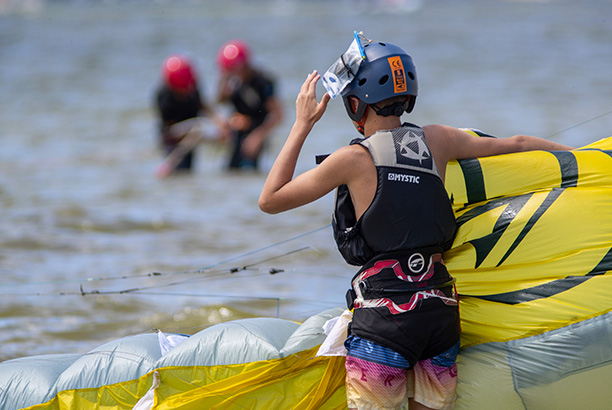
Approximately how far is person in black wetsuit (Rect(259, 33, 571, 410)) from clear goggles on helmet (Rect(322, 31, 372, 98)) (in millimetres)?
15

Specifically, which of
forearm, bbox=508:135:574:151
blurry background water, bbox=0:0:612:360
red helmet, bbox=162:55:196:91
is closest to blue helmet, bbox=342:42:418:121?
forearm, bbox=508:135:574:151

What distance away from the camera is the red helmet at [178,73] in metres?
10.2

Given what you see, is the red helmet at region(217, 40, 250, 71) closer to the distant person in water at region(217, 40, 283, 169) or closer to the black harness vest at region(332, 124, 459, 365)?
the distant person in water at region(217, 40, 283, 169)

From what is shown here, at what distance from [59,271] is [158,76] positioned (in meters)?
16.3

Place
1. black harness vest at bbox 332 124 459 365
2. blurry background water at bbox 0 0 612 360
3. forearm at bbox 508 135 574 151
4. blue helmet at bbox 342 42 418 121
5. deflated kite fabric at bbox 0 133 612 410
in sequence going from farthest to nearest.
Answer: blurry background water at bbox 0 0 612 360 < forearm at bbox 508 135 574 151 < deflated kite fabric at bbox 0 133 612 410 < blue helmet at bbox 342 42 418 121 < black harness vest at bbox 332 124 459 365

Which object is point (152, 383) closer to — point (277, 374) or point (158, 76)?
point (277, 374)

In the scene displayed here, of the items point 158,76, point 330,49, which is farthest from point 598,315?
point 330,49

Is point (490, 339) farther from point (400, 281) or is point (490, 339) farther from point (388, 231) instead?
point (388, 231)

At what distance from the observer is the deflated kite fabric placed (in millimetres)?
2572

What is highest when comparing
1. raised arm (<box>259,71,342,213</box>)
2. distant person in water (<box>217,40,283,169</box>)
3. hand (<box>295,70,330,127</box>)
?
distant person in water (<box>217,40,283,169</box>)

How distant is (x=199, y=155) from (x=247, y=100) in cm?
302

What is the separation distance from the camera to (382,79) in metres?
2.41

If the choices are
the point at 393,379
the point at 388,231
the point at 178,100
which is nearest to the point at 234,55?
the point at 178,100

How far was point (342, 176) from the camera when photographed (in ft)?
7.63
